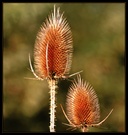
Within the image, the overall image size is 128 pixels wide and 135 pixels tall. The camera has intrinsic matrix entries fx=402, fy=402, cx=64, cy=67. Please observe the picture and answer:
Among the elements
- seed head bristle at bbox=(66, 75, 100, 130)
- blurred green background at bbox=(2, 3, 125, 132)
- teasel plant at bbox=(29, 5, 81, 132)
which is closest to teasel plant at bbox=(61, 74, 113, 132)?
seed head bristle at bbox=(66, 75, 100, 130)

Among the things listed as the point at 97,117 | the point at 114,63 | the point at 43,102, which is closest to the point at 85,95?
the point at 97,117

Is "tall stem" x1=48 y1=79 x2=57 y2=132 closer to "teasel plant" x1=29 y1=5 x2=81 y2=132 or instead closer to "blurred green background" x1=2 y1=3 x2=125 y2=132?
"teasel plant" x1=29 y1=5 x2=81 y2=132

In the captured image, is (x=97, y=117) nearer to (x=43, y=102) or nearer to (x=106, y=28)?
(x=43, y=102)

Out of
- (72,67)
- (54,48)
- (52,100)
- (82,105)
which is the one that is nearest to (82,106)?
(82,105)

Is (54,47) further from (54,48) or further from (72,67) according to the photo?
(72,67)

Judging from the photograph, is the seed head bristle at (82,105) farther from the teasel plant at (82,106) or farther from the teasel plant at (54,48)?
the teasel plant at (54,48)

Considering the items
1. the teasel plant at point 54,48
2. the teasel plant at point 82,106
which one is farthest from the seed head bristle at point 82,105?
the teasel plant at point 54,48
